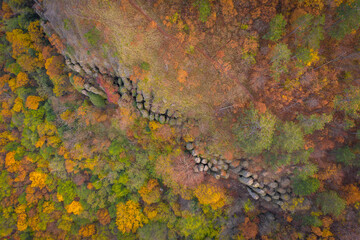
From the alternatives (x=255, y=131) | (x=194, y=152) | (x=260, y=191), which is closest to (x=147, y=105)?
(x=194, y=152)

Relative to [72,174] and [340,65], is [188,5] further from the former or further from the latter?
[72,174]

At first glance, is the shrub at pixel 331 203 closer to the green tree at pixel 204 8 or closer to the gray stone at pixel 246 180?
the gray stone at pixel 246 180

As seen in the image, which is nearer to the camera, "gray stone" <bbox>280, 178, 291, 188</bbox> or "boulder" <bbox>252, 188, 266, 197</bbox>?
"gray stone" <bbox>280, 178, 291, 188</bbox>

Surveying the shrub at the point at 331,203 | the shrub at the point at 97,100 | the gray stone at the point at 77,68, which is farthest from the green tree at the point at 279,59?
the gray stone at the point at 77,68

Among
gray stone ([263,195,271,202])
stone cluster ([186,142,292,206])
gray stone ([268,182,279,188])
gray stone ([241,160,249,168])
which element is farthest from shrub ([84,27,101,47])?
gray stone ([263,195,271,202])

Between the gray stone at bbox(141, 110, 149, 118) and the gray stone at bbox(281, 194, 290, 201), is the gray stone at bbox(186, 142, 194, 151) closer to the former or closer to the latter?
the gray stone at bbox(141, 110, 149, 118)

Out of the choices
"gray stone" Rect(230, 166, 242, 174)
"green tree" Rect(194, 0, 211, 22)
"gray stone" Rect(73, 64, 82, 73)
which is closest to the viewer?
"green tree" Rect(194, 0, 211, 22)

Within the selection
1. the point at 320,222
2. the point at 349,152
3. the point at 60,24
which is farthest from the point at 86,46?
the point at 320,222
